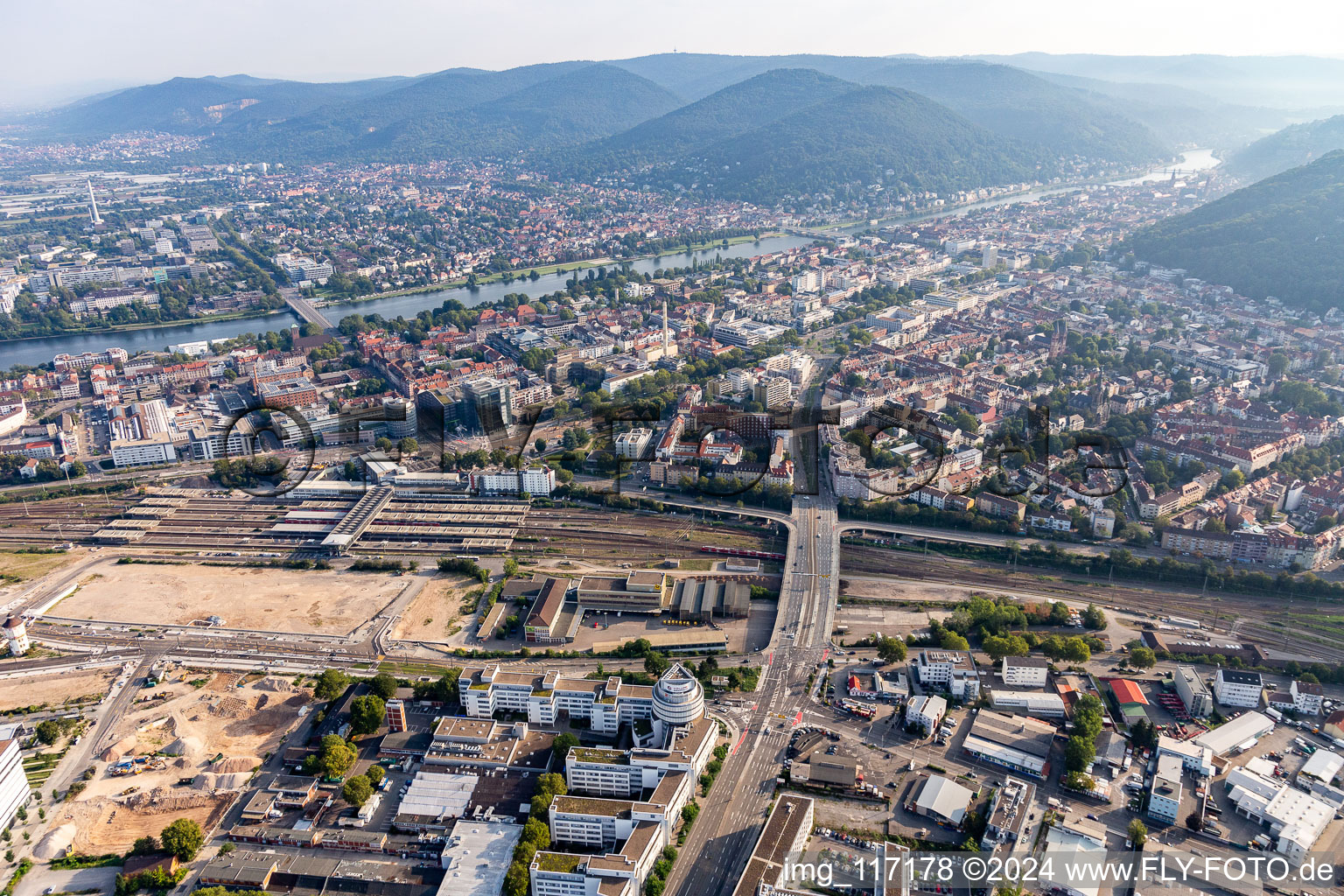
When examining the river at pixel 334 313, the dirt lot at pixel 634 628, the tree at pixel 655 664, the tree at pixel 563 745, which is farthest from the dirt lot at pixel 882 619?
the river at pixel 334 313

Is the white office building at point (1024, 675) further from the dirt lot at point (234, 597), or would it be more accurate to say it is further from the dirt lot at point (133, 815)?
the dirt lot at point (133, 815)

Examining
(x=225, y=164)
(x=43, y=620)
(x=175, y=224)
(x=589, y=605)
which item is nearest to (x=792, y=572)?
(x=589, y=605)

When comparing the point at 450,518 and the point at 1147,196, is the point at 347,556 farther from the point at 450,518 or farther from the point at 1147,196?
the point at 1147,196

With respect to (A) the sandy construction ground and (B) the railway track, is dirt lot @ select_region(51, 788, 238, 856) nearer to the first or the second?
(A) the sandy construction ground

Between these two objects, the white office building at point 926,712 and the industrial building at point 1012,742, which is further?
the white office building at point 926,712

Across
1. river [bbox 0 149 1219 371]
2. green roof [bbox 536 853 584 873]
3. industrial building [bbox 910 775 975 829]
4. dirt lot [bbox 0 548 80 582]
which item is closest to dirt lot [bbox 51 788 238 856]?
green roof [bbox 536 853 584 873]

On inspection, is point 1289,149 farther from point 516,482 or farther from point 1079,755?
point 1079,755
